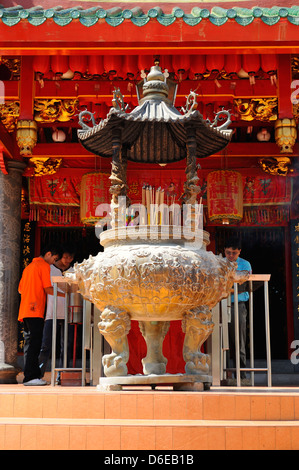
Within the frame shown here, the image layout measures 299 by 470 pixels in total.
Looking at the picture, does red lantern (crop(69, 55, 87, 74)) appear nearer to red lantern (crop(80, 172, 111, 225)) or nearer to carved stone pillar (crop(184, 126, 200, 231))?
red lantern (crop(80, 172, 111, 225))

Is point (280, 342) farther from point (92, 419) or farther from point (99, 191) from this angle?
point (92, 419)

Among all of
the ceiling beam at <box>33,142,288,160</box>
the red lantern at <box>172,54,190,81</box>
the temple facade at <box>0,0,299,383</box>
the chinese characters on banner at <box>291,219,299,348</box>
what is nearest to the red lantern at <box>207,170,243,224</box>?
the temple facade at <box>0,0,299,383</box>

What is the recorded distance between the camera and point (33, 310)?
6.61 metres

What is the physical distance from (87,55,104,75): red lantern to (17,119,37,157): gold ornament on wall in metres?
0.88

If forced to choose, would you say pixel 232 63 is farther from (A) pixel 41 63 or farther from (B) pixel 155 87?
(B) pixel 155 87

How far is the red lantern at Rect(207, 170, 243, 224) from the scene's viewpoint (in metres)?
8.66

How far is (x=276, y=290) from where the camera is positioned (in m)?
10.6

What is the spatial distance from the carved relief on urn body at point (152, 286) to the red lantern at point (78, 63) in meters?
3.16

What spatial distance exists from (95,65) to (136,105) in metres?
0.86

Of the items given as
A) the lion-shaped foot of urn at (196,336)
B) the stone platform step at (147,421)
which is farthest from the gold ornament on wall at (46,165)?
the stone platform step at (147,421)

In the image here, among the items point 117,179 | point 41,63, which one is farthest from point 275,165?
point 117,179

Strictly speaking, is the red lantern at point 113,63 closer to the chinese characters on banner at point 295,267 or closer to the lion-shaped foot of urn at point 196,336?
the lion-shaped foot of urn at point 196,336

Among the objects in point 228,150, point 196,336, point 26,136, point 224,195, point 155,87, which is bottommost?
point 196,336

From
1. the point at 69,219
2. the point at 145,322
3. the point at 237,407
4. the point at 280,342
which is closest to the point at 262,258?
the point at 280,342
